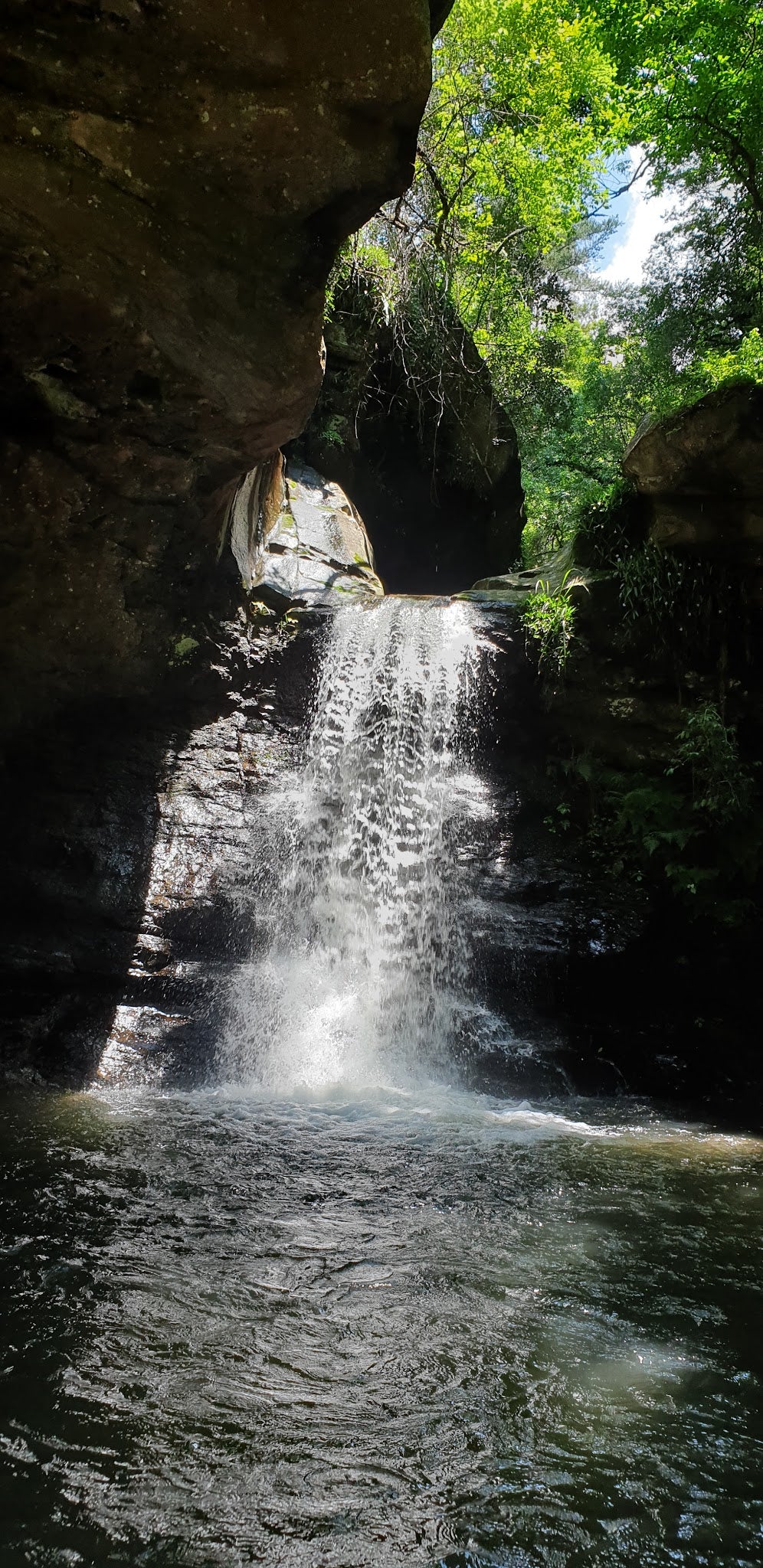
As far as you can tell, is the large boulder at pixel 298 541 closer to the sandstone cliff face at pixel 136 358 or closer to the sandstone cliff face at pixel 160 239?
the sandstone cliff face at pixel 136 358

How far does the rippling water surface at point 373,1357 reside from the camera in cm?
173

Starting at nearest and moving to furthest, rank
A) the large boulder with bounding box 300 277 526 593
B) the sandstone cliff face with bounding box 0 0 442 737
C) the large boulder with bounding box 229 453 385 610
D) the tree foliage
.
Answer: the sandstone cliff face with bounding box 0 0 442 737, the large boulder with bounding box 229 453 385 610, the tree foliage, the large boulder with bounding box 300 277 526 593

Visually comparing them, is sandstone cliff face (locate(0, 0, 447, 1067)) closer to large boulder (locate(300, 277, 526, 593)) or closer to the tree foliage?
the tree foliage

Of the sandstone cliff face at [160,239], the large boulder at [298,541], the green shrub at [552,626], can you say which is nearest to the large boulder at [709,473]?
the green shrub at [552,626]

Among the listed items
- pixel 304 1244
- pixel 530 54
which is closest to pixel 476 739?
pixel 304 1244

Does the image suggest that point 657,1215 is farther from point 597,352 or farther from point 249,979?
point 597,352

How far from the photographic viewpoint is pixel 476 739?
8.37m

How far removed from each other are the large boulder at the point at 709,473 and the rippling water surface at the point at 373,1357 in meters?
5.73

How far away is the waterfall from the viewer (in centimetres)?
645

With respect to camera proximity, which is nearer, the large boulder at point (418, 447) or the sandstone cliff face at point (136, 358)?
the sandstone cliff face at point (136, 358)

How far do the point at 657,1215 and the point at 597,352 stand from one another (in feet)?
63.5

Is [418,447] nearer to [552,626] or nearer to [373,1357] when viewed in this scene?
[552,626]

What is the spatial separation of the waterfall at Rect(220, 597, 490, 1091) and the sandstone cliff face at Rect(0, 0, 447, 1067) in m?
1.08

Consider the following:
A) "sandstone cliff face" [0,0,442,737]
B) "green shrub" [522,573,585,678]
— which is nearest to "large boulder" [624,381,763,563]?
"green shrub" [522,573,585,678]
